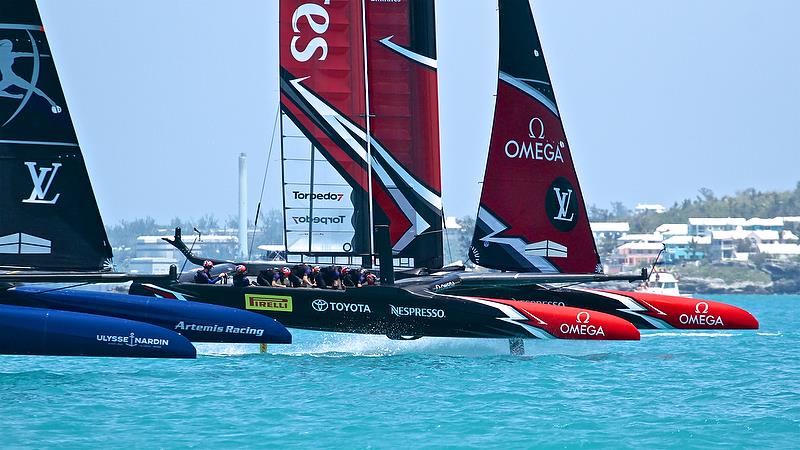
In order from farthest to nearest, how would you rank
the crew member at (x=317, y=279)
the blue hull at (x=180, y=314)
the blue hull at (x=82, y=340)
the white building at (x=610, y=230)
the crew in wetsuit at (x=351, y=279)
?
the white building at (x=610, y=230) < the crew in wetsuit at (x=351, y=279) < the crew member at (x=317, y=279) < the blue hull at (x=180, y=314) < the blue hull at (x=82, y=340)

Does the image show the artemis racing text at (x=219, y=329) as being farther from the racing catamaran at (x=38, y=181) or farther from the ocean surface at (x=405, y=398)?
the racing catamaran at (x=38, y=181)

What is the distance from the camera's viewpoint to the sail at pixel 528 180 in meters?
22.1

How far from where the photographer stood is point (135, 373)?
18.0 meters

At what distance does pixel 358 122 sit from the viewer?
2159 centimetres

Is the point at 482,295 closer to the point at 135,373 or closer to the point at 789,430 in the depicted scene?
the point at 135,373

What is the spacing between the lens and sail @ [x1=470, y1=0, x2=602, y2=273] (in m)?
22.1

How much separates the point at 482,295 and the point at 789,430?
30.4 ft

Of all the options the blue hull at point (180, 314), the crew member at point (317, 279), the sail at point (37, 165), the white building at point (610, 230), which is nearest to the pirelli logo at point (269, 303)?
the crew member at point (317, 279)

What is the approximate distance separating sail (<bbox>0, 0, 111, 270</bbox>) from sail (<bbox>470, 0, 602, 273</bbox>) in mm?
7594

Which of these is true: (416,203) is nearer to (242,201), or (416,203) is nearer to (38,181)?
(38,181)

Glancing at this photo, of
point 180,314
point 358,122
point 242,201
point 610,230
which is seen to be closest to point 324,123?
point 358,122

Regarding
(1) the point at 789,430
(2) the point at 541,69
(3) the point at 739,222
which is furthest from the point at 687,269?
(1) the point at 789,430

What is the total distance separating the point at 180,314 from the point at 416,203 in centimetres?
593

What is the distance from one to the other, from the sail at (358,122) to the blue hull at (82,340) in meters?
5.82
